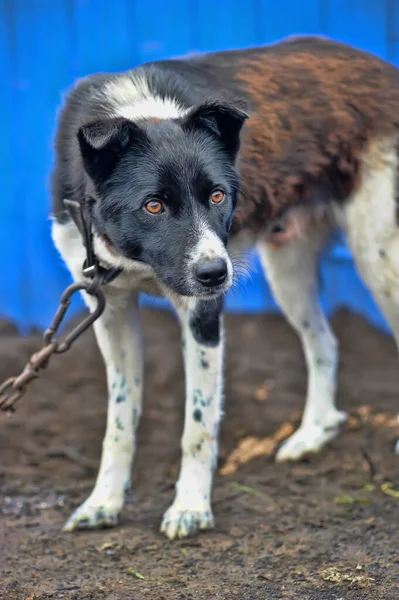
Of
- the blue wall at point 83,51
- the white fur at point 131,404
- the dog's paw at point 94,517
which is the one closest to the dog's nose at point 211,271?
the white fur at point 131,404

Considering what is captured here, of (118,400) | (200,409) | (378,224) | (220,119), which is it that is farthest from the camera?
(378,224)

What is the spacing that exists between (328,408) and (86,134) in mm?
2153

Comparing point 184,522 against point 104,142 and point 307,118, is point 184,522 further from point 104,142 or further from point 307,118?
point 307,118

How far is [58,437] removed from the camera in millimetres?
4648


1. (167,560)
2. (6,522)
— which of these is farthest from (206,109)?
(6,522)

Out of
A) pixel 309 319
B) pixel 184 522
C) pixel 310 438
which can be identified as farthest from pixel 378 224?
pixel 184 522

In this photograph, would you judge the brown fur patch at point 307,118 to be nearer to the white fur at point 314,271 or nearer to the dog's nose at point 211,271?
the white fur at point 314,271

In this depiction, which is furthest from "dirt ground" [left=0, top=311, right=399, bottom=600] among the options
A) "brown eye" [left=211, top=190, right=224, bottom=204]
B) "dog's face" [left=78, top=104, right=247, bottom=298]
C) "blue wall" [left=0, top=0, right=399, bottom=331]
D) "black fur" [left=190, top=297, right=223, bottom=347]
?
"brown eye" [left=211, top=190, right=224, bottom=204]

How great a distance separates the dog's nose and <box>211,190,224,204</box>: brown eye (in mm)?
245

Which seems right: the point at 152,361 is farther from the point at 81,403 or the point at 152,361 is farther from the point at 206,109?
the point at 206,109

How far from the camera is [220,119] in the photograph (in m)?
3.16

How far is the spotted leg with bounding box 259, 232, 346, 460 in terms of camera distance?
14.7ft

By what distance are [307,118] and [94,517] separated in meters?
1.85

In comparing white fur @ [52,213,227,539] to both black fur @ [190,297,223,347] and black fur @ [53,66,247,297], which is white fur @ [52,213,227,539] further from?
black fur @ [53,66,247,297]
